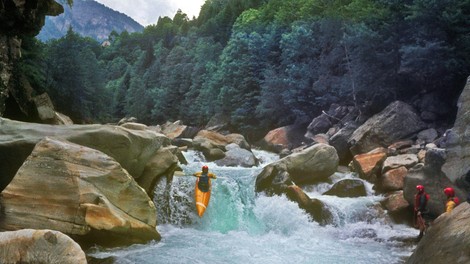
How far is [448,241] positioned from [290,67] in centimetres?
3385

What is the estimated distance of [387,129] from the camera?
22.2 metres

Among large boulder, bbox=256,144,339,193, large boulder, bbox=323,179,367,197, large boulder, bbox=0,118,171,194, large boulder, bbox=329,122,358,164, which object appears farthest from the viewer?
large boulder, bbox=329,122,358,164

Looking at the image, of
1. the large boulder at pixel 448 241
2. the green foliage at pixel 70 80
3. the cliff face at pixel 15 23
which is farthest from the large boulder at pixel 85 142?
the green foliage at pixel 70 80

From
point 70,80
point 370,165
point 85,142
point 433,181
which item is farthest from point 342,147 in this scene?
point 70,80

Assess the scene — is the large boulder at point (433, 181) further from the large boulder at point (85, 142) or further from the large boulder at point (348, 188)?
the large boulder at point (85, 142)

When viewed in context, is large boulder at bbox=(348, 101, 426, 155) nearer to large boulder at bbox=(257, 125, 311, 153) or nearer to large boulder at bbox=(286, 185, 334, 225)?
large boulder at bbox=(286, 185, 334, 225)

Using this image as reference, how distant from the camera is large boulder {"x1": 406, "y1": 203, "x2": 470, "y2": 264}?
5672mm

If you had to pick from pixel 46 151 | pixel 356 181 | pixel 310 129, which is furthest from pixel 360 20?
pixel 46 151

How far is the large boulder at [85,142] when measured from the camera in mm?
9938

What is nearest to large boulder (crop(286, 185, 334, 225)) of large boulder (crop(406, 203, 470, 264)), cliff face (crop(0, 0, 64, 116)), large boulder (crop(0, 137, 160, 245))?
large boulder (crop(0, 137, 160, 245))

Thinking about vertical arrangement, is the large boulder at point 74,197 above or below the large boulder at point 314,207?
above

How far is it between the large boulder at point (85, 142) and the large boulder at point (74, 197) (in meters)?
1.02

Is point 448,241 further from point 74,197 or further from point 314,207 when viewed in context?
point 314,207

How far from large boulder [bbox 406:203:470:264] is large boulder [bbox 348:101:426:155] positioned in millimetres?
15011
